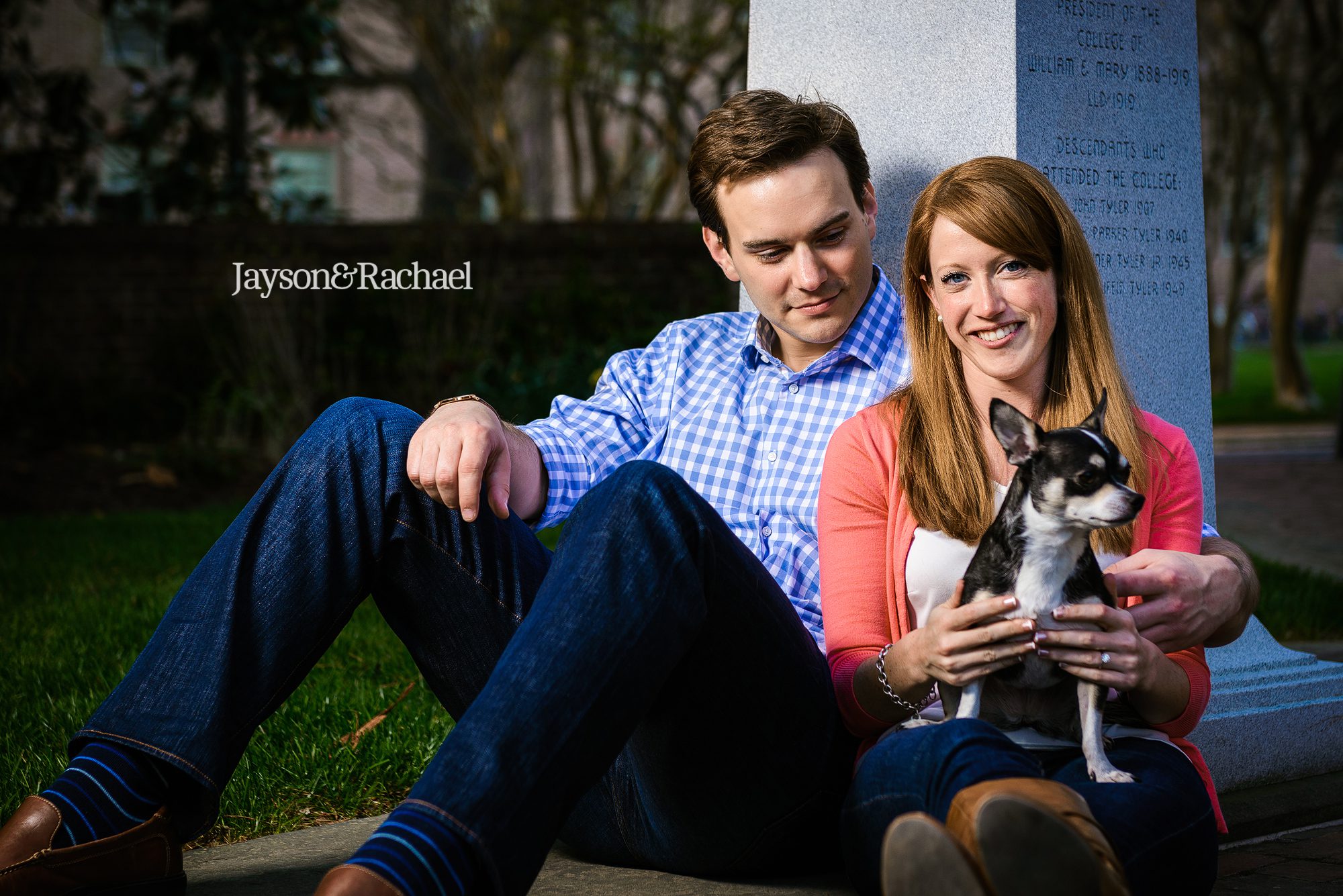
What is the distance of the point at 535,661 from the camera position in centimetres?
199

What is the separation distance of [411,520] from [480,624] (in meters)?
0.23

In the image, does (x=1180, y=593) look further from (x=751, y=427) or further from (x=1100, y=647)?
(x=751, y=427)

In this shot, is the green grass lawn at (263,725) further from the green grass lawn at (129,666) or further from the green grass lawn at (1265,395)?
the green grass lawn at (1265,395)

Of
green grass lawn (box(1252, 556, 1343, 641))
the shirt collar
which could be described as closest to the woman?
the shirt collar

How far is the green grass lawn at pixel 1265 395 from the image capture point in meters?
18.4

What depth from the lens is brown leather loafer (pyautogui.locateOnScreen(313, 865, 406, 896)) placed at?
1828 millimetres

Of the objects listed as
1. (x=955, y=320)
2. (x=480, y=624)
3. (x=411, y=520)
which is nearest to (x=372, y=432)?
(x=411, y=520)

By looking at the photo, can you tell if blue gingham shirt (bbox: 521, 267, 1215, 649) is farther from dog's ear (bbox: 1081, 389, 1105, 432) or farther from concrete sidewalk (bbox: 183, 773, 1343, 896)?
dog's ear (bbox: 1081, 389, 1105, 432)

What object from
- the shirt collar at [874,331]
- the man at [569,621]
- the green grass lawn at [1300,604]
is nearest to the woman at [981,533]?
the man at [569,621]

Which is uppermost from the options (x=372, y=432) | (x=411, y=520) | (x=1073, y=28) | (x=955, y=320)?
(x=1073, y=28)

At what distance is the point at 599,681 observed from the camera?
2.00 meters

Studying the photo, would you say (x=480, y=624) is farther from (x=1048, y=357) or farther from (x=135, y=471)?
(x=135, y=471)

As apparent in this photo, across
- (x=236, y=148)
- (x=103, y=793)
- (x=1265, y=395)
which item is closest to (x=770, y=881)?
(x=103, y=793)

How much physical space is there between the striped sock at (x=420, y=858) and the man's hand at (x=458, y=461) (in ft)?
2.07
